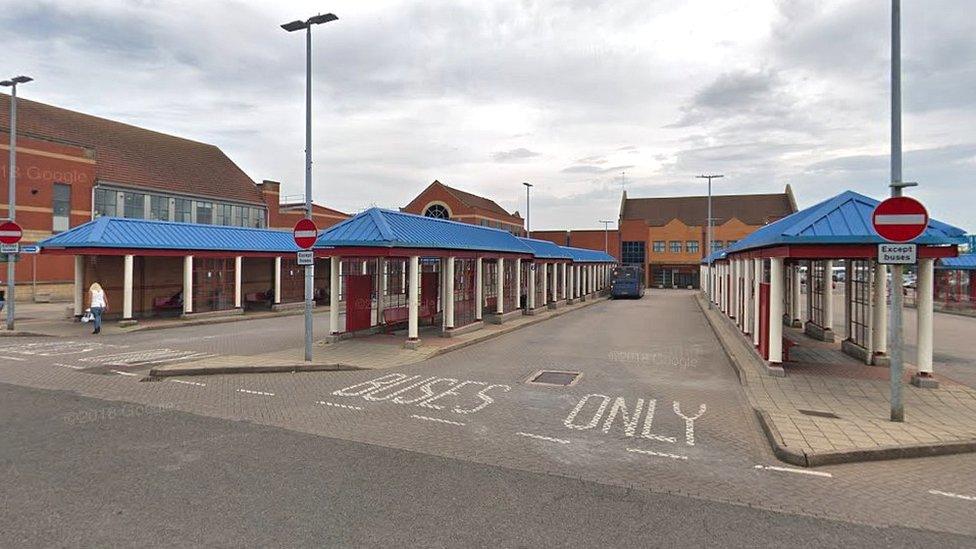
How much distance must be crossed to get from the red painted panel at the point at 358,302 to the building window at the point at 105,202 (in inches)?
1217

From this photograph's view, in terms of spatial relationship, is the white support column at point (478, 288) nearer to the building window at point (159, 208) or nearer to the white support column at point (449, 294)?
the white support column at point (449, 294)

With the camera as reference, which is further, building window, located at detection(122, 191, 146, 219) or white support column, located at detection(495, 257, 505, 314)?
building window, located at detection(122, 191, 146, 219)

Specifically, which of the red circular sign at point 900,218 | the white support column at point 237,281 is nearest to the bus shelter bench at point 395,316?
the white support column at point 237,281

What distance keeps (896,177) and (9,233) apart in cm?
2333

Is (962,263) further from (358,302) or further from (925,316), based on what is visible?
(358,302)

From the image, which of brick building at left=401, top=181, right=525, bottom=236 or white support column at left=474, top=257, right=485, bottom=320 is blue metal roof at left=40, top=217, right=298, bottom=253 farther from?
brick building at left=401, top=181, right=525, bottom=236

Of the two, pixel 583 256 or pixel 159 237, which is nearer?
pixel 159 237

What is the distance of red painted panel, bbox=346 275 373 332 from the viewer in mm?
16469

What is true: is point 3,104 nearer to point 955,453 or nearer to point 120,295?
point 120,295

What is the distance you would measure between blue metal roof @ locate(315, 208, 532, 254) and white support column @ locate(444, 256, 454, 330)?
1.97 ft

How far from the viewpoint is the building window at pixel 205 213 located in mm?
47375

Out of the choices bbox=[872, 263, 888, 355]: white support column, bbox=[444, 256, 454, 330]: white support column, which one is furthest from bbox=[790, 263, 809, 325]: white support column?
bbox=[444, 256, 454, 330]: white support column

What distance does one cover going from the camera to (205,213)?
157ft

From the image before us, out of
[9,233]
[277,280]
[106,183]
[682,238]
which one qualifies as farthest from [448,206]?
[9,233]
